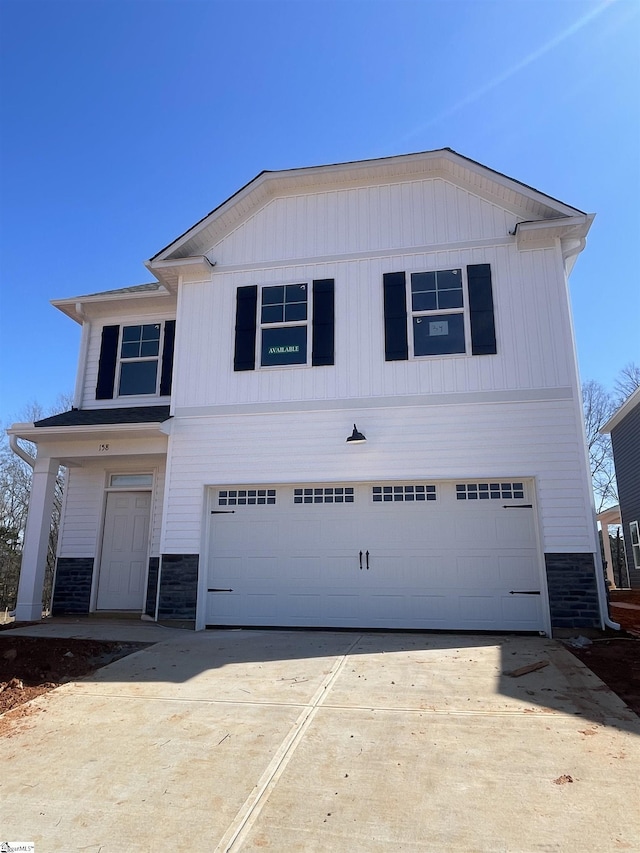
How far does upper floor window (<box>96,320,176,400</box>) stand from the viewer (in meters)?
10.6

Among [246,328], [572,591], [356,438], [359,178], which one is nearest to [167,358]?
[246,328]

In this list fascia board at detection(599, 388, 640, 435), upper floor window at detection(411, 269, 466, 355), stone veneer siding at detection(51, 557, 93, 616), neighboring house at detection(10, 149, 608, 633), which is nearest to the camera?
neighboring house at detection(10, 149, 608, 633)

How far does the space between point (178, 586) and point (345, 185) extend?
24.1 feet

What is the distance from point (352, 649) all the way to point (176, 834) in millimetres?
4240

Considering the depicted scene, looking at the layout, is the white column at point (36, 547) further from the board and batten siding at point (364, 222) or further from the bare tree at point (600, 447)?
the bare tree at point (600, 447)

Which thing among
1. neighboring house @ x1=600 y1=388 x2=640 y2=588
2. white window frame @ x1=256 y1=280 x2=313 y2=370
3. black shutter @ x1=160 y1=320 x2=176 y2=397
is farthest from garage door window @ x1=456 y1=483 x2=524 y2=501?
neighboring house @ x1=600 y1=388 x2=640 y2=588

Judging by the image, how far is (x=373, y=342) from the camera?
8797mm

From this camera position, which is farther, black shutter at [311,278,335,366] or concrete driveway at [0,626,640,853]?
black shutter at [311,278,335,366]

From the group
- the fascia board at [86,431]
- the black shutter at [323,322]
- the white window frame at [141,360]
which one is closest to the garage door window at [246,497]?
the fascia board at [86,431]

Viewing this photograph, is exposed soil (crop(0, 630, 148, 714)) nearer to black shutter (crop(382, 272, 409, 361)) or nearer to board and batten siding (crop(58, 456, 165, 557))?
board and batten siding (crop(58, 456, 165, 557))

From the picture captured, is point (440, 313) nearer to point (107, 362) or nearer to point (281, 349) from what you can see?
point (281, 349)

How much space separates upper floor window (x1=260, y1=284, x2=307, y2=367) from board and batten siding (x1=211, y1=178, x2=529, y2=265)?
68 cm

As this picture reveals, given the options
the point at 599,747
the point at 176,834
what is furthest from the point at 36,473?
the point at 599,747

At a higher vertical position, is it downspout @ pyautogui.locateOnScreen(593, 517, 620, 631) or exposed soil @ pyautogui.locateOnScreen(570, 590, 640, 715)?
downspout @ pyautogui.locateOnScreen(593, 517, 620, 631)
